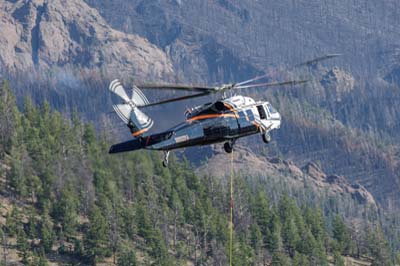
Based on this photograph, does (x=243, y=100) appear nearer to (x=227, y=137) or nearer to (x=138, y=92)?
(x=227, y=137)

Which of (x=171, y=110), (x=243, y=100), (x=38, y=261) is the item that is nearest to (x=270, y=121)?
(x=243, y=100)

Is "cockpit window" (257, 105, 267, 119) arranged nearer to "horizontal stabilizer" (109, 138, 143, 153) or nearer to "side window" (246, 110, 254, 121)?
"side window" (246, 110, 254, 121)

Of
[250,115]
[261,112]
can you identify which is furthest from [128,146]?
[261,112]

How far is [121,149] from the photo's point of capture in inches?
4033

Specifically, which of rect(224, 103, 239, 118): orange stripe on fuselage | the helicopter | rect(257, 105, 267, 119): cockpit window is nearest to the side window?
the helicopter

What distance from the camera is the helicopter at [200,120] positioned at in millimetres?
102750

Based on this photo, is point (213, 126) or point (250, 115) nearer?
point (213, 126)

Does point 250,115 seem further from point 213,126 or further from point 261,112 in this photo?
point 213,126

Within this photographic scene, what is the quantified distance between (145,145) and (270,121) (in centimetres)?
1659

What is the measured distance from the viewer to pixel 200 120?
350 feet

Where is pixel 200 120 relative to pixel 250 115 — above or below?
below

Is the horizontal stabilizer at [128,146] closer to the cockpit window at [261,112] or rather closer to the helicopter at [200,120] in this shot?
the helicopter at [200,120]

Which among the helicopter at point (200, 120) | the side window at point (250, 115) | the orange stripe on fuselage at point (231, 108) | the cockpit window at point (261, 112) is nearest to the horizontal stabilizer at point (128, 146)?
the helicopter at point (200, 120)

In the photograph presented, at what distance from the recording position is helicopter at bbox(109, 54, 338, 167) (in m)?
103
